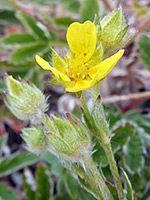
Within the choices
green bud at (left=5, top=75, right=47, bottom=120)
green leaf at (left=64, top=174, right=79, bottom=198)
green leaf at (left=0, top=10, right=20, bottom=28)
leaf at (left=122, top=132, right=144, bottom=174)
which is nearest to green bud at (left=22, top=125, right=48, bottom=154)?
green bud at (left=5, top=75, right=47, bottom=120)

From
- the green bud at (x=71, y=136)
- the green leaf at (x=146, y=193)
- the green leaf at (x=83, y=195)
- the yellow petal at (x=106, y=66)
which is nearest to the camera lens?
the yellow petal at (x=106, y=66)

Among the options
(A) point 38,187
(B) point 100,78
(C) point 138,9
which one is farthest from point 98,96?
(C) point 138,9

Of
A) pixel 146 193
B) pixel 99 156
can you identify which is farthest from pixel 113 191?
pixel 146 193

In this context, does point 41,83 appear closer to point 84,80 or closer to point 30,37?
point 30,37

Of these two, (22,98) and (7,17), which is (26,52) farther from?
(22,98)

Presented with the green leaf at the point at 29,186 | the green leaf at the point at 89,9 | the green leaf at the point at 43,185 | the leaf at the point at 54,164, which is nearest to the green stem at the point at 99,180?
the leaf at the point at 54,164

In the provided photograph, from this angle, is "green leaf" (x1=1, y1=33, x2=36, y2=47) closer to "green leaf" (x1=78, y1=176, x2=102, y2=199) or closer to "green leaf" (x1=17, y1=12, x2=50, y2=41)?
"green leaf" (x1=17, y1=12, x2=50, y2=41)

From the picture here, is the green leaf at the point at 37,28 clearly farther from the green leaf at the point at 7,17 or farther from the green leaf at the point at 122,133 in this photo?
the green leaf at the point at 122,133
